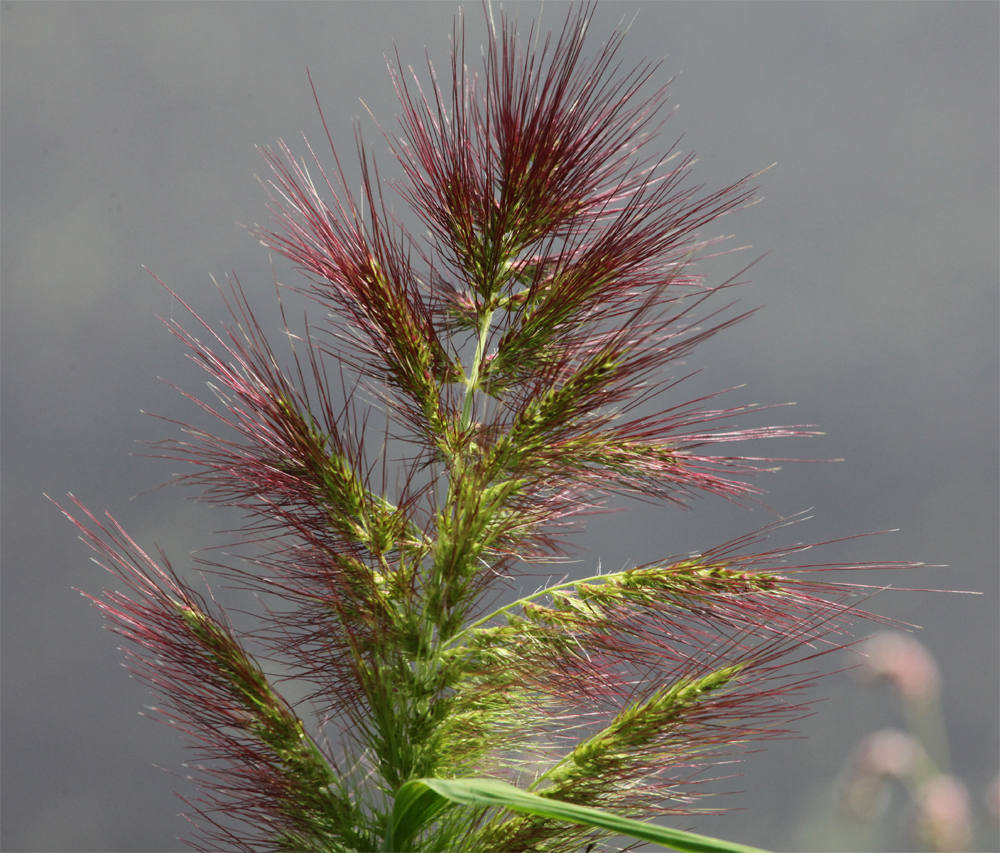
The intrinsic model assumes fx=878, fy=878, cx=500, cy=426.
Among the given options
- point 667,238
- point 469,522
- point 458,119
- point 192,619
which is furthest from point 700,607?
point 458,119

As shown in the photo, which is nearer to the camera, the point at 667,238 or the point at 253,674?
the point at 253,674

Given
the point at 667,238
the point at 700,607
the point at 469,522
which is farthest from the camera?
the point at 667,238

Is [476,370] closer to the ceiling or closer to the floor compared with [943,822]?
closer to the ceiling

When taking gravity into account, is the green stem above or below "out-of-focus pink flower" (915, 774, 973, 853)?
above

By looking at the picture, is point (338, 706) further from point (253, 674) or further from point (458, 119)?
point (458, 119)

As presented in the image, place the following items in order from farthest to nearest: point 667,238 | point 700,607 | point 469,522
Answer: point 667,238 → point 700,607 → point 469,522

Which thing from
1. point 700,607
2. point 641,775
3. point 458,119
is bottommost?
point 641,775

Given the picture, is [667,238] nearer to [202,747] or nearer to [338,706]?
[338,706]

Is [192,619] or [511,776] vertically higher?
[192,619]

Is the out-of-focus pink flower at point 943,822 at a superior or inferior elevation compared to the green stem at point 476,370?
inferior
